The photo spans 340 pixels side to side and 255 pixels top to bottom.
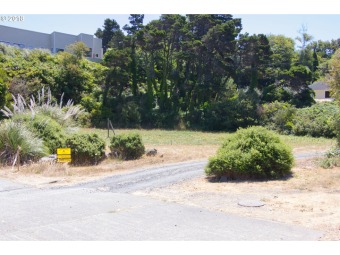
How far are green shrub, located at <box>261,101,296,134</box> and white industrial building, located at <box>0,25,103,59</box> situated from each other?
3217 cm

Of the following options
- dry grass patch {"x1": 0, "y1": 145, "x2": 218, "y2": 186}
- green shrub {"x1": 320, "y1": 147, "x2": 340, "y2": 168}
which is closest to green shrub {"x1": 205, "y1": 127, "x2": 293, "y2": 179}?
green shrub {"x1": 320, "y1": 147, "x2": 340, "y2": 168}

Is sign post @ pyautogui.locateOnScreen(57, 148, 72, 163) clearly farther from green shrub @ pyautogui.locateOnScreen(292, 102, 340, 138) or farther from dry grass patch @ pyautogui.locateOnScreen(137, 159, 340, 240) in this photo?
green shrub @ pyautogui.locateOnScreen(292, 102, 340, 138)

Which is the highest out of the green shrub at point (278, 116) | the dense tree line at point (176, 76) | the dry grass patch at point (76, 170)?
the dense tree line at point (176, 76)

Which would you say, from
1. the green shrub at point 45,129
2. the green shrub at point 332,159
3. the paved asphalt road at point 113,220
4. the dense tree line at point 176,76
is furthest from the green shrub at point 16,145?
the dense tree line at point 176,76

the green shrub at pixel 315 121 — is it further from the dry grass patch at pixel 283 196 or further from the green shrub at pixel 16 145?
the green shrub at pixel 16 145

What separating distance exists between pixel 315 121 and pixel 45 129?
23206 mm

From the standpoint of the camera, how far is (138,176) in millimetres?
14031

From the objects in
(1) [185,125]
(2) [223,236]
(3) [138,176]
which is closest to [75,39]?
(1) [185,125]

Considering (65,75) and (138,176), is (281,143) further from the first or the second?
(65,75)

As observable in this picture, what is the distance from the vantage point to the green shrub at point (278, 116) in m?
35.8

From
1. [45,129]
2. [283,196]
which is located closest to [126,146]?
[45,129]

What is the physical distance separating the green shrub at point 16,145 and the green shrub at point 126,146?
3194 millimetres

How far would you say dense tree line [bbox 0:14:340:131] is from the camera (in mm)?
38812

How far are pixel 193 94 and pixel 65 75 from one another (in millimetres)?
12880
